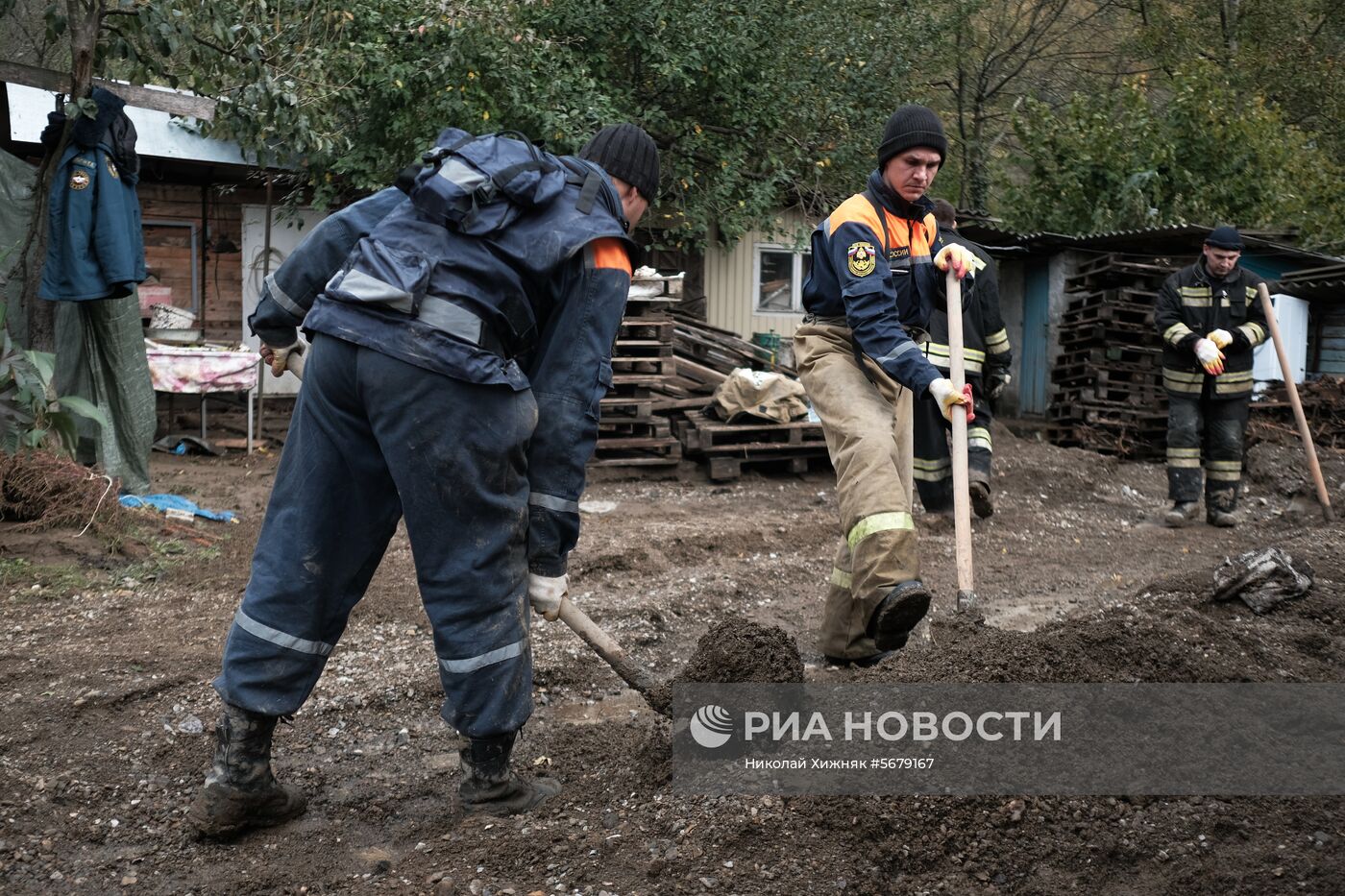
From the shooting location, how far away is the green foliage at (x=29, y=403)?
600 cm

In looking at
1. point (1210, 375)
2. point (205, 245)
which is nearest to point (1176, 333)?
point (1210, 375)

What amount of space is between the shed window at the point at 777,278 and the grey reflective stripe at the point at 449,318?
1159 cm

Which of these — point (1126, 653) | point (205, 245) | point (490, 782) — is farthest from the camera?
point (205, 245)

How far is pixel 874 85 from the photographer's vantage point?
13.5 m

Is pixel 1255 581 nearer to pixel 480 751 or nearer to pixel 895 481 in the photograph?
pixel 895 481

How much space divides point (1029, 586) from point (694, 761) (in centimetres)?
339

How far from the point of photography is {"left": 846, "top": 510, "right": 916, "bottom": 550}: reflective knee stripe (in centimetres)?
383

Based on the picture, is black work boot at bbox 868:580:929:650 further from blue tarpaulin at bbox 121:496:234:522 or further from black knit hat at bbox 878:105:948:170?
blue tarpaulin at bbox 121:496:234:522

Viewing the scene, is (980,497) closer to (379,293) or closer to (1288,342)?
(379,293)

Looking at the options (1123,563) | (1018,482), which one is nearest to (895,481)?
(1123,563)

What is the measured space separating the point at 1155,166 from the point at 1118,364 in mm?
3386

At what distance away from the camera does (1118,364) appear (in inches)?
482

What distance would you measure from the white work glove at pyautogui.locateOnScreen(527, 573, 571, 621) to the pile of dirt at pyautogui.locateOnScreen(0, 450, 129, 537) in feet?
12.9

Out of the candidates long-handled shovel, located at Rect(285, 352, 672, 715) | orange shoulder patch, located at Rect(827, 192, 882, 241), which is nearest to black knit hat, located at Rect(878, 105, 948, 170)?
orange shoulder patch, located at Rect(827, 192, 882, 241)
